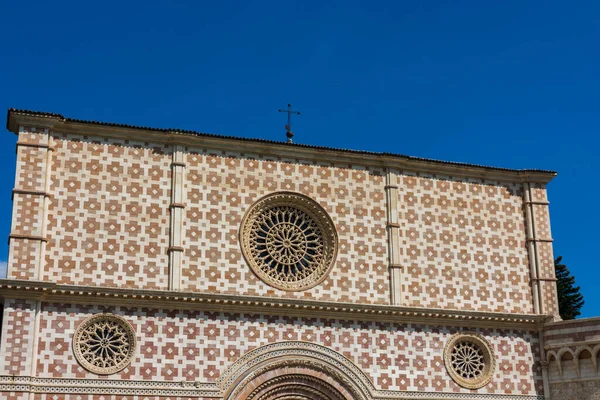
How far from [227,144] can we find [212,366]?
6262 millimetres

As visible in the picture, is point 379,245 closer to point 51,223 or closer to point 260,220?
point 260,220

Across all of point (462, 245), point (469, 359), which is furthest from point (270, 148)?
point (469, 359)

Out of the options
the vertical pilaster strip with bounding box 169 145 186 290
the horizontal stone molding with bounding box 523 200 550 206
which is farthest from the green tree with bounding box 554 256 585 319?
the vertical pilaster strip with bounding box 169 145 186 290

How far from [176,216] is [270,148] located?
3.53 metres

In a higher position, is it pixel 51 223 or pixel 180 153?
pixel 180 153

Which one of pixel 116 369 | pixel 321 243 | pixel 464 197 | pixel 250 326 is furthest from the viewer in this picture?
pixel 464 197

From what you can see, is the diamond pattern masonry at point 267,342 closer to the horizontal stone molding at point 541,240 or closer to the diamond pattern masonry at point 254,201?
the diamond pattern masonry at point 254,201

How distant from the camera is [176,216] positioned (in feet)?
77.3

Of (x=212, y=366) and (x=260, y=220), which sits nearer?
(x=212, y=366)

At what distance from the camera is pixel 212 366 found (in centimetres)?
2269

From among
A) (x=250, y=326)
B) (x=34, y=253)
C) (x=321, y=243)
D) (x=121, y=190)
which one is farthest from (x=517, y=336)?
(x=34, y=253)

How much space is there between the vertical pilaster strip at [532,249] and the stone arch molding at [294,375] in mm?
6205

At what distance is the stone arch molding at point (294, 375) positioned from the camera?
2284 centimetres

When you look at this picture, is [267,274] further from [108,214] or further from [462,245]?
[462,245]
